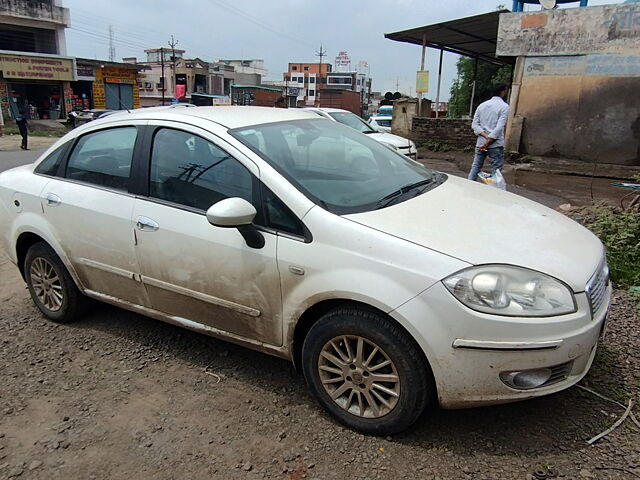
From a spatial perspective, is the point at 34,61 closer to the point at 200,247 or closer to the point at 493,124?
the point at 493,124

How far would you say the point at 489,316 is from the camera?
214 cm

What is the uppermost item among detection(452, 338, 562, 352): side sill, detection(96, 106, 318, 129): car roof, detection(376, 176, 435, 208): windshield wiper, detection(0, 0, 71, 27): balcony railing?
detection(0, 0, 71, 27): balcony railing

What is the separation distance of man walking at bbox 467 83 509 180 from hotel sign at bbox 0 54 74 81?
34.2m

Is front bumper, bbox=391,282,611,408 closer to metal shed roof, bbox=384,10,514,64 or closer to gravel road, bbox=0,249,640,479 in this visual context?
gravel road, bbox=0,249,640,479

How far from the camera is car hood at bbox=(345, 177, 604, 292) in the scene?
7.50ft

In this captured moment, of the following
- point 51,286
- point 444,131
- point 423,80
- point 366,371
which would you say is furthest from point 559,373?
point 423,80

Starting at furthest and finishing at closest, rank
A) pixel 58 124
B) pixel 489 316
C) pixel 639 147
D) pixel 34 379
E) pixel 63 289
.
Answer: pixel 58 124
pixel 639 147
pixel 63 289
pixel 34 379
pixel 489 316

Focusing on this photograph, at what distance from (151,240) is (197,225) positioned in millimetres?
373

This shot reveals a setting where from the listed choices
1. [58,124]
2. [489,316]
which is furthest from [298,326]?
[58,124]

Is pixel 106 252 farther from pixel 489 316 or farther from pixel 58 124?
pixel 58 124

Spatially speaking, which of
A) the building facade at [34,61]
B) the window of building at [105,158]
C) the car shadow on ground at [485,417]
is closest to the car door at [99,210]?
the window of building at [105,158]

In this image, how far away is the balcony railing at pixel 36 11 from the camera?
111 ft

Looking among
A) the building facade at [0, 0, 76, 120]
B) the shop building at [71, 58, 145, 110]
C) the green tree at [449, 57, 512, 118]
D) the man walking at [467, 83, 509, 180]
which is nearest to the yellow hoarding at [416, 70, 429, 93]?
the man walking at [467, 83, 509, 180]

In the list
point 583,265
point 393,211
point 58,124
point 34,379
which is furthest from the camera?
point 58,124
